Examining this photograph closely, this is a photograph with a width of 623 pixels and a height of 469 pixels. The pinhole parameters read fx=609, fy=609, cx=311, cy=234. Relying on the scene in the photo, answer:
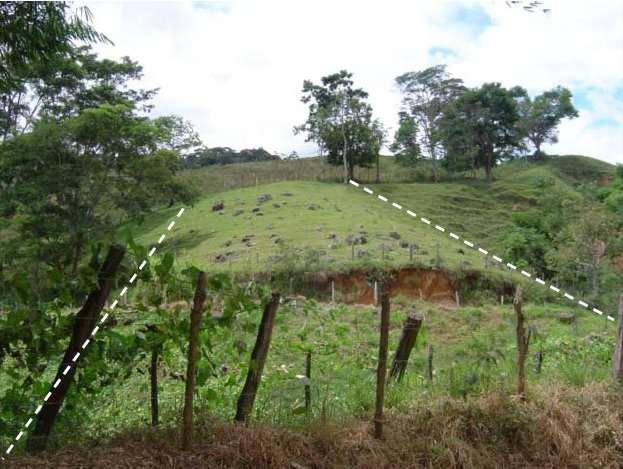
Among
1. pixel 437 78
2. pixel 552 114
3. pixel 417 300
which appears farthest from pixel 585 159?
pixel 417 300

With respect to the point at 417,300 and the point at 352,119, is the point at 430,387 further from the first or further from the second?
the point at 352,119

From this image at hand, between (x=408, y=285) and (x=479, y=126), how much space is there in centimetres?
2897

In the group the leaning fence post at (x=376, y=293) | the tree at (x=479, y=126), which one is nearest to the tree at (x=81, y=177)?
the leaning fence post at (x=376, y=293)

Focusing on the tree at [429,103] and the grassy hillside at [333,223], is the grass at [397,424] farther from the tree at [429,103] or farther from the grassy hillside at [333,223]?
the tree at [429,103]

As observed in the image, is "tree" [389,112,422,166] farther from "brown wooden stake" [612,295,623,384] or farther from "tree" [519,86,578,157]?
"brown wooden stake" [612,295,623,384]

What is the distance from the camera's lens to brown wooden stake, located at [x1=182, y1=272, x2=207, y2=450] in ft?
12.3

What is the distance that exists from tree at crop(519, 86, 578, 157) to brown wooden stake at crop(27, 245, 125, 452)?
55.6 m

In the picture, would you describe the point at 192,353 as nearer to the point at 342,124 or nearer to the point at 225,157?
the point at 342,124

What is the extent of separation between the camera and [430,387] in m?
5.16

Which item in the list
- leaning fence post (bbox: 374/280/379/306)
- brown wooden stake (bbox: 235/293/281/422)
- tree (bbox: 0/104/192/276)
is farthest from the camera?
tree (bbox: 0/104/192/276)

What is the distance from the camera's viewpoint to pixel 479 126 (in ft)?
160

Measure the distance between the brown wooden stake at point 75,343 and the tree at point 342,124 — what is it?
24174 millimetres

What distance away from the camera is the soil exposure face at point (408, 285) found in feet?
76.1

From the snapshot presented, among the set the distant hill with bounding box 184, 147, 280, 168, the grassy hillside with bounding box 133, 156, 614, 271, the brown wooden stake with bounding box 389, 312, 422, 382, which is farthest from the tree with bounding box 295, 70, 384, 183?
the brown wooden stake with bounding box 389, 312, 422, 382
